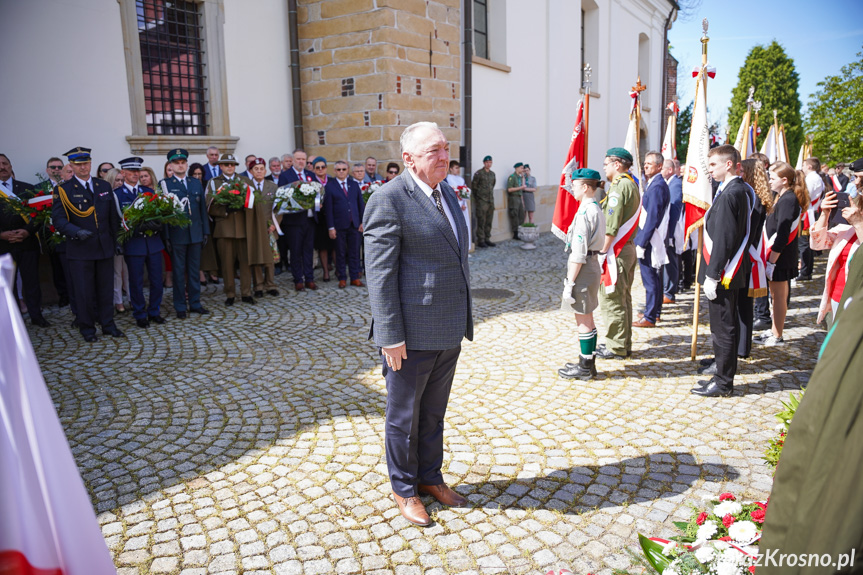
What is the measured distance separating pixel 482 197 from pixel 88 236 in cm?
944

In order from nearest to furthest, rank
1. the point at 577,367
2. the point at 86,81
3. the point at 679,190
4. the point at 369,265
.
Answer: the point at 369,265, the point at 577,367, the point at 679,190, the point at 86,81

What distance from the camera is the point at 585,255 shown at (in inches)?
211

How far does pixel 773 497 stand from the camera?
1.28 meters

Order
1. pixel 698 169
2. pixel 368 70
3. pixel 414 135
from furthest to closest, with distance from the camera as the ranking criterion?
pixel 368 70 → pixel 698 169 → pixel 414 135

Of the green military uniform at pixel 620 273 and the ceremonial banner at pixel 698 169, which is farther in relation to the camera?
the green military uniform at pixel 620 273

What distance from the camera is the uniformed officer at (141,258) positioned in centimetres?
762

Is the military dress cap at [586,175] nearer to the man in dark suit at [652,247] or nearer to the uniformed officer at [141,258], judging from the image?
the man in dark suit at [652,247]

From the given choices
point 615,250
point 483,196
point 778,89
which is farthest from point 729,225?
point 778,89

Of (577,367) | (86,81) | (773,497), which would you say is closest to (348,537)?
(773,497)

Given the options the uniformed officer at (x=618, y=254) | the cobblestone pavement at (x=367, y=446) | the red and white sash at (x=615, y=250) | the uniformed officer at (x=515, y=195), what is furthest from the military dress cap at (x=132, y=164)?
the uniformed officer at (x=515, y=195)

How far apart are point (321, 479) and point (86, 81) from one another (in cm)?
833

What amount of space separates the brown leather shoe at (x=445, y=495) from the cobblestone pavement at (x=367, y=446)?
0.16ft

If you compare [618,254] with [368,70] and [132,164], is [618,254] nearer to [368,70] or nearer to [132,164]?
[132,164]

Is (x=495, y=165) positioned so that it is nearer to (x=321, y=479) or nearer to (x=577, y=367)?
(x=577, y=367)
